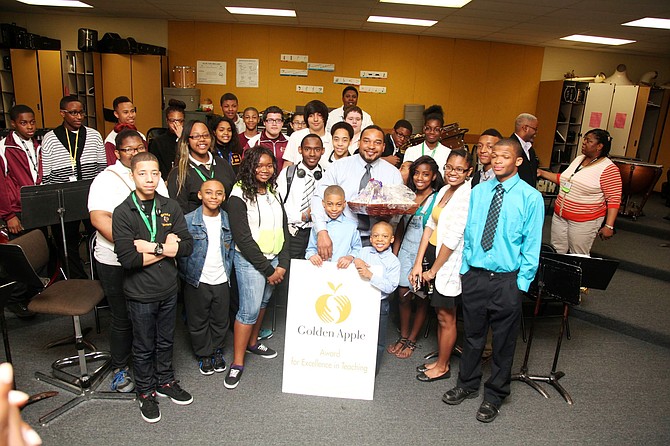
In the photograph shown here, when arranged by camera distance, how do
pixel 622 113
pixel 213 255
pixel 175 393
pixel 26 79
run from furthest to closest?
1. pixel 622 113
2. pixel 26 79
3. pixel 213 255
4. pixel 175 393

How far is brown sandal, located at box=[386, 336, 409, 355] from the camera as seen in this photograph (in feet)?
11.4

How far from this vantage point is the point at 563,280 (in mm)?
2967

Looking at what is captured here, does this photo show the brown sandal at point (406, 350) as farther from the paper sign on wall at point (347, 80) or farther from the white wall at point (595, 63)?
the white wall at point (595, 63)

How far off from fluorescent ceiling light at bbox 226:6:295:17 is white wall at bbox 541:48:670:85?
220 inches

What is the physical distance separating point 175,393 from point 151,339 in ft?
1.33

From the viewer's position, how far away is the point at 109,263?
267 centimetres

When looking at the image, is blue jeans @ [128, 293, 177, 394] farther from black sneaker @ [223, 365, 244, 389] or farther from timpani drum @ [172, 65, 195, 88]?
timpani drum @ [172, 65, 195, 88]

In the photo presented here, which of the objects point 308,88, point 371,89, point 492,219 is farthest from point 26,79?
point 492,219

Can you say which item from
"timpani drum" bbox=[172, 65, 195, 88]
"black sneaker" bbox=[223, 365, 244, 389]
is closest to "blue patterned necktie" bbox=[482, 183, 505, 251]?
"black sneaker" bbox=[223, 365, 244, 389]

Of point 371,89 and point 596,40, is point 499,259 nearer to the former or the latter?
point 371,89

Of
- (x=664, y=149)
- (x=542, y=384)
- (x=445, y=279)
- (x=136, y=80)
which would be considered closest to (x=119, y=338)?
(x=445, y=279)

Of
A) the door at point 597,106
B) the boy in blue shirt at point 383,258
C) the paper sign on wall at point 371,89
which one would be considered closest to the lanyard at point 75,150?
the boy in blue shirt at point 383,258

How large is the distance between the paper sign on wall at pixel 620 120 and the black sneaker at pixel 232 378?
29.8 feet

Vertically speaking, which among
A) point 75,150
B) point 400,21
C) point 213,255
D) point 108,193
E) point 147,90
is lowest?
point 213,255
